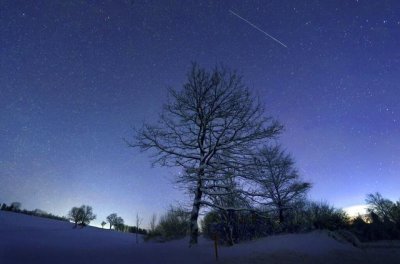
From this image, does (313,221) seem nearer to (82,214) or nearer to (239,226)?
(239,226)

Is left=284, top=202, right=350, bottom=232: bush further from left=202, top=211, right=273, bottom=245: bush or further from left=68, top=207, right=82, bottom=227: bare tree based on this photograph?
left=68, top=207, right=82, bottom=227: bare tree

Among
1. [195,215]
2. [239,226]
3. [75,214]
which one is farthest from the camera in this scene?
[75,214]

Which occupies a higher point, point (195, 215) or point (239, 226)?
point (195, 215)

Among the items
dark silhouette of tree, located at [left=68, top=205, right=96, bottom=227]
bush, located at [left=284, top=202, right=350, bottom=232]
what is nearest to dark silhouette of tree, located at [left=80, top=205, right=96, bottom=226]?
dark silhouette of tree, located at [left=68, top=205, right=96, bottom=227]

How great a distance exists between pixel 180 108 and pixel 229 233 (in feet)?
27.5

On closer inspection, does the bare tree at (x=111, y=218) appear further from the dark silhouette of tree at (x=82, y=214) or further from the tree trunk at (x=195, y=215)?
the tree trunk at (x=195, y=215)

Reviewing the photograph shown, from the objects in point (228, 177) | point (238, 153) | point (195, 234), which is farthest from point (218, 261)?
point (238, 153)

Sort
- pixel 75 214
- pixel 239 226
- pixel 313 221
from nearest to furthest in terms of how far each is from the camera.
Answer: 1. pixel 239 226
2. pixel 313 221
3. pixel 75 214

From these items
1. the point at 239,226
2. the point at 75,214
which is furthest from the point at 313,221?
the point at 75,214

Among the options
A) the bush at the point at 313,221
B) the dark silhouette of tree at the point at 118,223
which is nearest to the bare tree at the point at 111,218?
the dark silhouette of tree at the point at 118,223

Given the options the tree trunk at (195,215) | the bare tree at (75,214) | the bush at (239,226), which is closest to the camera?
the tree trunk at (195,215)

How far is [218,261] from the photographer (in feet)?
25.1

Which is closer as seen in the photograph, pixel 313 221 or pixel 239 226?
pixel 239 226

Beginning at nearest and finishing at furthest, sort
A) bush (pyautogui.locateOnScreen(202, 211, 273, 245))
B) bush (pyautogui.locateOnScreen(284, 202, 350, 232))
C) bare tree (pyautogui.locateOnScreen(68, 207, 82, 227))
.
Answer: bush (pyautogui.locateOnScreen(202, 211, 273, 245)) → bush (pyautogui.locateOnScreen(284, 202, 350, 232)) → bare tree (pyautogui.locateOnScreen(68, 207, 82, 227))
